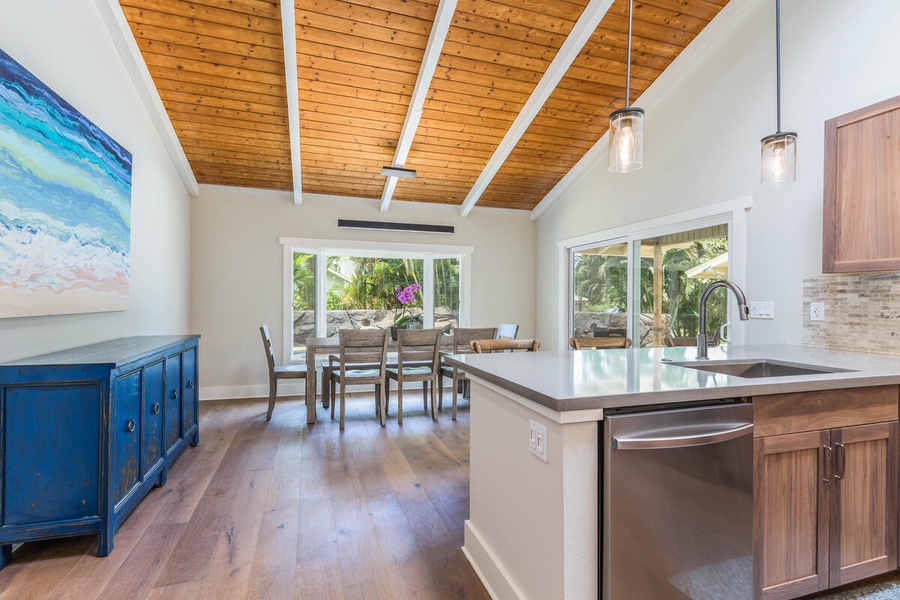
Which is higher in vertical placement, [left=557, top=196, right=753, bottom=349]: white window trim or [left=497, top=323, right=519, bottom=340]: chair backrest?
[left=557, top=196, right=753, bottom=349]: white window trim

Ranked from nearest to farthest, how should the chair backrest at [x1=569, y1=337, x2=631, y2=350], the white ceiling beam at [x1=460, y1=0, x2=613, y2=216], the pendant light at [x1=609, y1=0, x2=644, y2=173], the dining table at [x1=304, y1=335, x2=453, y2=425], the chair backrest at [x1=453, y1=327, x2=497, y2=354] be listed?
the pendant light at [x1=609, y1=0, x2=644, y2=173] < the white ceiling beam at [x1=460, y1=0, x2=613, y2=216] < the chair backrest at [x1=569, y1=337, x2=631, y2=350] < the dining table at [x1=304, y1=335, x2=453, y2=425] < the chair backrest at [x1=453, y1=327, x2=497, y2=354]

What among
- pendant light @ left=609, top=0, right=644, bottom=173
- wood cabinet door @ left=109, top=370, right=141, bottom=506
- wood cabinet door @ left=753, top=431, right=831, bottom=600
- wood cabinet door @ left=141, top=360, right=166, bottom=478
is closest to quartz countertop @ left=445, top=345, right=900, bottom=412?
wood cabinet door @ left=753, top=431, right=831, bottom=600

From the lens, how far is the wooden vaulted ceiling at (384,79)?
10.1ft

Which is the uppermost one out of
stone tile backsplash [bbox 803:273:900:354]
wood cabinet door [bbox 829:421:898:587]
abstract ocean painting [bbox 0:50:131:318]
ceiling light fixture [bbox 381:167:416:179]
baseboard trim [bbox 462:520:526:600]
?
ceiling light fixture [bbox 381:167:416:179]

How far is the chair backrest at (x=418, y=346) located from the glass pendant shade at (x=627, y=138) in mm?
2621

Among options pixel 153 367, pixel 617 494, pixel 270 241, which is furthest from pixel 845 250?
pixel 270 241

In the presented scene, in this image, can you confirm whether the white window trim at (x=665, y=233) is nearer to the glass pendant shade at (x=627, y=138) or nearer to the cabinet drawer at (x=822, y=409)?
the cabinet drawer at (x=822, y=409)

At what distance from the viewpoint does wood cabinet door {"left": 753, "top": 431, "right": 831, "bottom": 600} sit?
150 cm

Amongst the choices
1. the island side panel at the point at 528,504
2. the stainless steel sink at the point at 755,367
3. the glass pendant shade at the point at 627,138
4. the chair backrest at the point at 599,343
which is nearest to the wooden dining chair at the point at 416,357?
the chair backrest at the point at 599,343

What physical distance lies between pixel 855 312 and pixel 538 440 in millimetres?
2266

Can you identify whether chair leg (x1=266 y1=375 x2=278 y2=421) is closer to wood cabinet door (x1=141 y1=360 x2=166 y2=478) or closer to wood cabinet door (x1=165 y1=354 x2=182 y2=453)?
wood cabinet door (x1=165 y1=354 x2=182 y2=453)

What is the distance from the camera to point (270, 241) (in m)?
5.09

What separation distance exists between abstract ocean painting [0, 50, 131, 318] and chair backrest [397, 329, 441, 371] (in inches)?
85.8

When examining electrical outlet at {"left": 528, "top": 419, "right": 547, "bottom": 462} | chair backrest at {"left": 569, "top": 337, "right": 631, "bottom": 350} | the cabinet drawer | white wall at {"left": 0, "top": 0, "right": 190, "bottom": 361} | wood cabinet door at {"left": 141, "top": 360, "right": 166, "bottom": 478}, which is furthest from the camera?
chair backrest at {"left": 569, "top": 337, "right": 631, "bottom": 350}
